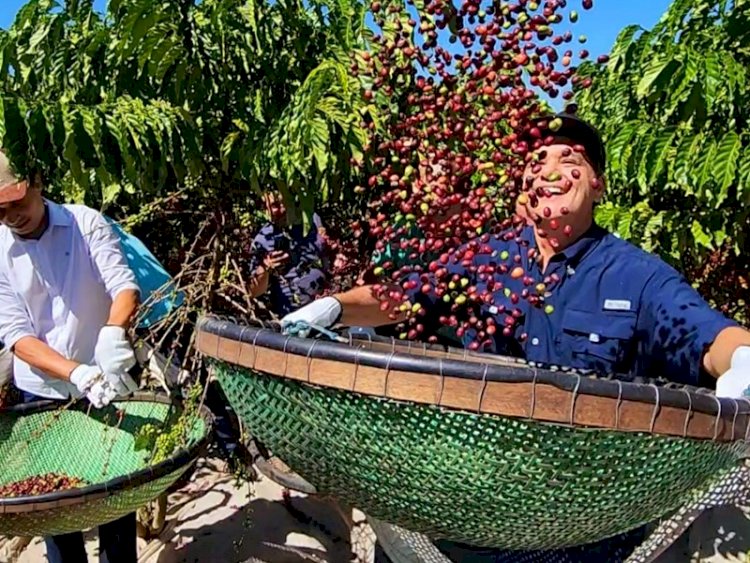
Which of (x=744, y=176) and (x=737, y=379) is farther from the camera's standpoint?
(x=744, y=176)

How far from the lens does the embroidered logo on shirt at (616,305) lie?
154 cm

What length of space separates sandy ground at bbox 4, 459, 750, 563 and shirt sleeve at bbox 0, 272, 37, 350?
940mm

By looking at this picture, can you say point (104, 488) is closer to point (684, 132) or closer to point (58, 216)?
point (58, 216)

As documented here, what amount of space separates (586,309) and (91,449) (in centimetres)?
154

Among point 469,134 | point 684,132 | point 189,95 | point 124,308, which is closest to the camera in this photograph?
point 469,134

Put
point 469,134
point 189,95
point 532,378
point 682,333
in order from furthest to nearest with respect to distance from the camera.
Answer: point 189,95
point 682,333
point 469,134
point 532,378

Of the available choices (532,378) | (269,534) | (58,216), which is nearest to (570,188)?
(532,378)

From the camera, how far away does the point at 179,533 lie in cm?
312

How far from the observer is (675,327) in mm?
1454

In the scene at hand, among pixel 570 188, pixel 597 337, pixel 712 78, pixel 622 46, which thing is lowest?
pixel 597 337

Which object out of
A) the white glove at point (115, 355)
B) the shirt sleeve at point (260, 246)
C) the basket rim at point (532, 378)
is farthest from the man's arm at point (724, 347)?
the white glove at point (115, 355)

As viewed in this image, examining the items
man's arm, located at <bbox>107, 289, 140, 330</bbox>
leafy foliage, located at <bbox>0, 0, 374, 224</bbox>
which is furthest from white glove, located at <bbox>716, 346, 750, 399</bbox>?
man's arm, located at <bbox>107, 289, 140, 330</bbox>

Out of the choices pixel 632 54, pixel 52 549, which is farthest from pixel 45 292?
pixel 632 54

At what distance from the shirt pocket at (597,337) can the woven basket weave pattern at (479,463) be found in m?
0.50
